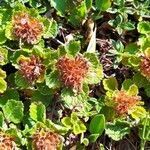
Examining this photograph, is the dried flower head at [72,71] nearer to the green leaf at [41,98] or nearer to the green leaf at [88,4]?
the green leaf at [41,98]

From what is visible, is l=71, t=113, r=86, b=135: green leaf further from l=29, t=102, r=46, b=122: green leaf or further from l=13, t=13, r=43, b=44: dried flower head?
l=13, t=13, r=43, b=44: dried flower head

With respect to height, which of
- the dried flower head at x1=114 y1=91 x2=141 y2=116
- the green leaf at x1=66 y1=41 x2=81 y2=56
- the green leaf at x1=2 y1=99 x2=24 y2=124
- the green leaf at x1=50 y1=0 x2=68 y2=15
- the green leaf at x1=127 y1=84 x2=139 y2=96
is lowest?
the green leaf at x1=2 y1=99 x2=24 y2=124

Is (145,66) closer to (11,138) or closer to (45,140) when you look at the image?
(45,140)

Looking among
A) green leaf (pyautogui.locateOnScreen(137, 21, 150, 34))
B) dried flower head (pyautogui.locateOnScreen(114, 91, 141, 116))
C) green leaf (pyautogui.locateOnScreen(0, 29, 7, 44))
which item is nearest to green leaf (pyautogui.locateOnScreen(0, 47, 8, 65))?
green leaf (pyautogui.locateOnScreen(0, 29, 7, 44))

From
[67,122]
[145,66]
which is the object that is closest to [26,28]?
[67,122]

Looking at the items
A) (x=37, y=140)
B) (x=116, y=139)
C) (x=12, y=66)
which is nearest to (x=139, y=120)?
(x=116, y=139)

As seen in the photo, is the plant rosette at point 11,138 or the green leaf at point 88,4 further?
the green leaf at point 88,4

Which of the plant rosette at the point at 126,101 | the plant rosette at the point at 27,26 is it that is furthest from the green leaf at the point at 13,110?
the plant rosette at the point at 126,101
